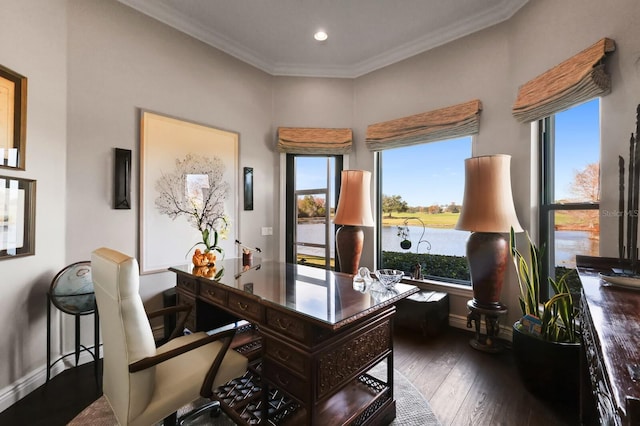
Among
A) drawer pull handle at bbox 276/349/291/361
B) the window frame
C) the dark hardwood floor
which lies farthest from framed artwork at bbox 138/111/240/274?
the window frame

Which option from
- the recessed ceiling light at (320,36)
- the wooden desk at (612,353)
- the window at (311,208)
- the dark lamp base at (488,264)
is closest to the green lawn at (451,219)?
the dark lamp base at (488,264)

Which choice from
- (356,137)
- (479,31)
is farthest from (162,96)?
(479,31)

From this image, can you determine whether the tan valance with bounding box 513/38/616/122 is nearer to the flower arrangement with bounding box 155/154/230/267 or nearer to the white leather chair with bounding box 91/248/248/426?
the white leather chair with bounding box 91/248/248/426

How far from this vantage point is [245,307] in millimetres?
1665

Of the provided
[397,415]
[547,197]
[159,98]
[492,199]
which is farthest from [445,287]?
[159,98]

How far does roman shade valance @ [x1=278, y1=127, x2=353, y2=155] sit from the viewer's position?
3785 millimetres

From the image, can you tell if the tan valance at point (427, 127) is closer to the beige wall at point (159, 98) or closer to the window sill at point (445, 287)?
the beige wall at point (159, 98)

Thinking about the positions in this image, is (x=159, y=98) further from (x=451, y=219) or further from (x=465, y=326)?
(x=465, y=326)

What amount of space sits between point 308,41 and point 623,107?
293 centimetres

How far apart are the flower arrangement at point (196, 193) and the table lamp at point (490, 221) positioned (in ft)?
7.60

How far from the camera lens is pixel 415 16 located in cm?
294

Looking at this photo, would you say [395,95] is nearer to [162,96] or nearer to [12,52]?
[162,96]

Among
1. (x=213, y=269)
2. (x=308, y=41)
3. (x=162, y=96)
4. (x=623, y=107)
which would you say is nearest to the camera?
(x=623, y=107)

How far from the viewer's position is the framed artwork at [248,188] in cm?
357
